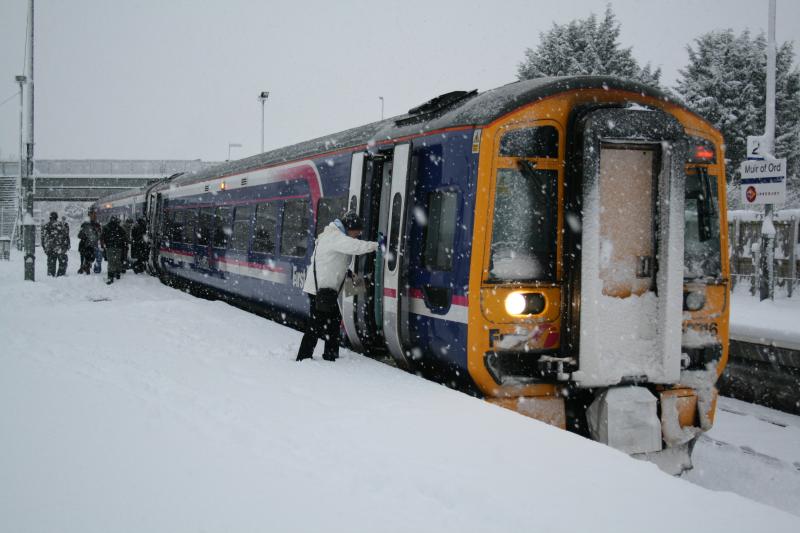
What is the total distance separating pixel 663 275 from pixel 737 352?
3.56 meters

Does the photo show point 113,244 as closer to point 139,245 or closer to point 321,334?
point 139,245

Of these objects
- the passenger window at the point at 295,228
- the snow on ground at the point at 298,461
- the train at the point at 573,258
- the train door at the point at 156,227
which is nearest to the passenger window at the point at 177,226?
the train door at the point at 156,227

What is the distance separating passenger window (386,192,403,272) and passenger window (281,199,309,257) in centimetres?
280

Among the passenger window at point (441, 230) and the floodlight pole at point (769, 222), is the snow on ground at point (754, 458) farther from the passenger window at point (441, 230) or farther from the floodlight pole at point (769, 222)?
the floodlight pole at point (769, 222)

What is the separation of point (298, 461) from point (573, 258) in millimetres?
2740

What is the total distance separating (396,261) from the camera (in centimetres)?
624

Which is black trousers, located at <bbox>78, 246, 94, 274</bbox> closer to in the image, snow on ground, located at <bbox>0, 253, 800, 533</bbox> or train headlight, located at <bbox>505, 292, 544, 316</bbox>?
snow on ground, located at <bbox>0, 253, 800, 533</bbox>

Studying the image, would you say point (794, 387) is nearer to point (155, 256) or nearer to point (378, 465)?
point (378, 465)

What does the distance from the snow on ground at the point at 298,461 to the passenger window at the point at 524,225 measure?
3.79ft

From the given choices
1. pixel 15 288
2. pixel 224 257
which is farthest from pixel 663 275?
pixel 15 288

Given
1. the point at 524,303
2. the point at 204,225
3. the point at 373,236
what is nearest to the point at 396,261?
the point at 373,236

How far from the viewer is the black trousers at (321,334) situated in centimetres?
672

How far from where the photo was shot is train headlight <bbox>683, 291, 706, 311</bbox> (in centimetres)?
573

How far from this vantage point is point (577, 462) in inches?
154
